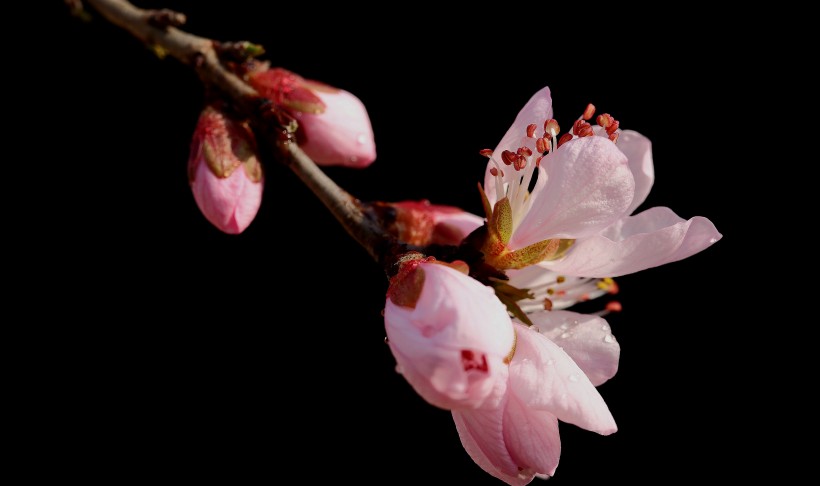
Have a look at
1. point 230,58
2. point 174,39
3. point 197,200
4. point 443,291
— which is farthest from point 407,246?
point 174,39

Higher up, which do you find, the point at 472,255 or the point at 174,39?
the point at 174,39

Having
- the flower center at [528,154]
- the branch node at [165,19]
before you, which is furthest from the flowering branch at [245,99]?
the flower center at [528,154]

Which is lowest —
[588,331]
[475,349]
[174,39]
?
[588,331]

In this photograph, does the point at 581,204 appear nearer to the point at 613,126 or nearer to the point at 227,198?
the point at 613,126

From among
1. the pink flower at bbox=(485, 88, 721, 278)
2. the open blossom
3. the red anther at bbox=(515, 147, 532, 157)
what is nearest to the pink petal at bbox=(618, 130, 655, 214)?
the pink flower at bbox=(485, 88, 721, 278)

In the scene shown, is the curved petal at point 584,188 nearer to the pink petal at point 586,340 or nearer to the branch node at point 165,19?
the pink petal at point 586,340

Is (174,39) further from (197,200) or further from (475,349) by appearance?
(475,349)
